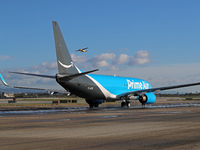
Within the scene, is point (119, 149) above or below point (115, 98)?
below

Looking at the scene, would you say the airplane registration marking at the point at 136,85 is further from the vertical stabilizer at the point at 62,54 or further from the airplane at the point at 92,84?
the vertical stabilizer at the point at 62,54

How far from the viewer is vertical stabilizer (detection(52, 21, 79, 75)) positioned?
117 feet

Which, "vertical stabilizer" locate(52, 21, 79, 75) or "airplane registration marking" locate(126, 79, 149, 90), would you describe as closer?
"vertical stabilizer" locate(52, 21, 79, 75)

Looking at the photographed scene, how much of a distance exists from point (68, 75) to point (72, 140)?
24430mm

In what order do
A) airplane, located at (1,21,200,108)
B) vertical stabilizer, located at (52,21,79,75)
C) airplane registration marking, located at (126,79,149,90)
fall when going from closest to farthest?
vertical stabilizer, located at (52,21,79,75), airplane, located at (1,21,200,108), airplane registration marking, located at (126,79,149,90)

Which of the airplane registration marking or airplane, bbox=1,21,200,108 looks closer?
airplane, bbox=1,21,200,108

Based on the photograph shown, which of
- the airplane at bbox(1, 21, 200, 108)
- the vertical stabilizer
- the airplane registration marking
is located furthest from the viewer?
the airplane registration marking

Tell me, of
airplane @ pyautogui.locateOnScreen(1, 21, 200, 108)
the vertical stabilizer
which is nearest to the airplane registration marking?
airplane @ pyautogui.locateOnScreen(1, 21, 200, 108)

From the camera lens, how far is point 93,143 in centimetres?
1123

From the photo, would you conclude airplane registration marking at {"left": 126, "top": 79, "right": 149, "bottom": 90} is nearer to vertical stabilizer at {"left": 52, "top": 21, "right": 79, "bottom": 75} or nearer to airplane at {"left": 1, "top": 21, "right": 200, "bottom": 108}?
airplane at {"left": 1, "top": 21, "right": 200, "bottom": 108}

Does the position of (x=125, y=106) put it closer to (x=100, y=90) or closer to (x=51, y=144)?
(x=100, y=90)

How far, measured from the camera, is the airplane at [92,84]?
3631 cm

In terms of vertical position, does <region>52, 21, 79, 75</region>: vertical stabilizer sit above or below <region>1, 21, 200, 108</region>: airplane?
above

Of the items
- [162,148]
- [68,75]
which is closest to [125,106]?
[68,75]
